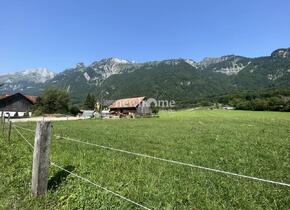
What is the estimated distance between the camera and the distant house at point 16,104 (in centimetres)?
9631

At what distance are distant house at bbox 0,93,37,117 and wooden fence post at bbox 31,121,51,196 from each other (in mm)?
94510

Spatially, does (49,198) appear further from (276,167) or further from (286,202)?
(276,167)

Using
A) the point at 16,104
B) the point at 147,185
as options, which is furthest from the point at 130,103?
the point at 147,185

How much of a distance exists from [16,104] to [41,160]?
101m

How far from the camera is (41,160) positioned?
21.5 feet

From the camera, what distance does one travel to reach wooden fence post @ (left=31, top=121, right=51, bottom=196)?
650cm

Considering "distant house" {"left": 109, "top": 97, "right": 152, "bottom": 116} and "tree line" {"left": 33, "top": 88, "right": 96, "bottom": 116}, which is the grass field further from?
"tree line" {"left": 33, "top": 88, "right": 96, "bottom": 116}

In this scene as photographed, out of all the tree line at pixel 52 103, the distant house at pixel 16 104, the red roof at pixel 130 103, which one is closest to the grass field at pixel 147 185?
the tree line at pixel 52 103

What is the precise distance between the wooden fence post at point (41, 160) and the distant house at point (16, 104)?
9451 cm

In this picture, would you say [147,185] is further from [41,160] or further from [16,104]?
[16,104]

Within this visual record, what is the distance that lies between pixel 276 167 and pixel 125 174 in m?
4.91

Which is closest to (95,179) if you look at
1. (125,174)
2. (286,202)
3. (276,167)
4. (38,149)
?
(125,174)

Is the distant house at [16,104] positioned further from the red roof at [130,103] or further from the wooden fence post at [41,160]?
the wooden fence post at [41,160]

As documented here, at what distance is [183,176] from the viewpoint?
26.6 feet
